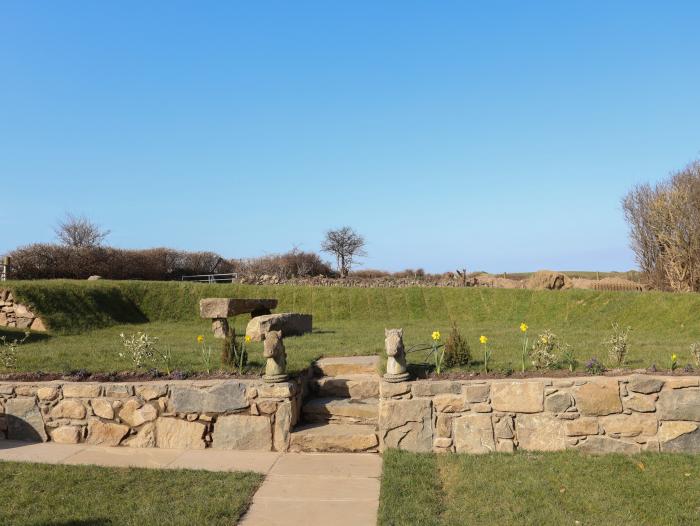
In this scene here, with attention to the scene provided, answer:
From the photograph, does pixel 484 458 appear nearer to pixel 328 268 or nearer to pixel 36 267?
pixel 36 267

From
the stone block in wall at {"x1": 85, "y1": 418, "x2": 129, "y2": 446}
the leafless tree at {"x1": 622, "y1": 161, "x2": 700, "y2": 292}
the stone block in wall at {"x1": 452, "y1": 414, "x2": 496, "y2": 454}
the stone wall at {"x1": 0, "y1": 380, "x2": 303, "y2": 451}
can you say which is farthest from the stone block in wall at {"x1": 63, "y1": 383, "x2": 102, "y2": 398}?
the leafless tree at {"x1": 622, "y1": 161, "x2": 700, "y2": 292}

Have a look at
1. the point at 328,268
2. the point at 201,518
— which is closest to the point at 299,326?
the point at 201,518

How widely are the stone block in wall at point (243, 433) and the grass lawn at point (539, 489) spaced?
4.63ft

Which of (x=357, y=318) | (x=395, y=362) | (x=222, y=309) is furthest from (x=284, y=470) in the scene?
(x=357, y=318)

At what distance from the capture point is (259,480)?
509 cm

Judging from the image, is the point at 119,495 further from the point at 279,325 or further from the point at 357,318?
the point at 357,318

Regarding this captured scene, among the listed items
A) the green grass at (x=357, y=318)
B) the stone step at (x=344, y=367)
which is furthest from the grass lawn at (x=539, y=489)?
the stone step at (x=344, y=367)

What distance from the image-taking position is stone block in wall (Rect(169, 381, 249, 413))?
20.2 feet

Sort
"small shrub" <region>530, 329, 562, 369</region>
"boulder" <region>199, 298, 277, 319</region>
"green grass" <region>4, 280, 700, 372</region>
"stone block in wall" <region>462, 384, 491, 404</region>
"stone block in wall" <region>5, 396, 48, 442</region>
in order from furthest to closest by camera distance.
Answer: "boulder" <region>199, 298, 277, 319</region> → "green grass" <region>4, 280, 700, 372</region> → "small shrub" <region>530, 329, 562, 369</region> → "stone block in wall" <region>5, 396, 48, 442</region> → "stone block in wall" <region>462, 384, 491, 404</region>

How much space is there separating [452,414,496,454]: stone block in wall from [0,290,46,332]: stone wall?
12707 millimetres

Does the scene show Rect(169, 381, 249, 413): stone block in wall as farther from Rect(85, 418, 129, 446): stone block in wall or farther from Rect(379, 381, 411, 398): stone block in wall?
Rect(379, 381, 411, 398): stone block in wall

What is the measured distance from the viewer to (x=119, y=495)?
4.59 meters

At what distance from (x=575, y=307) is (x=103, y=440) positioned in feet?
50.6

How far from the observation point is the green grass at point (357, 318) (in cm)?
881
